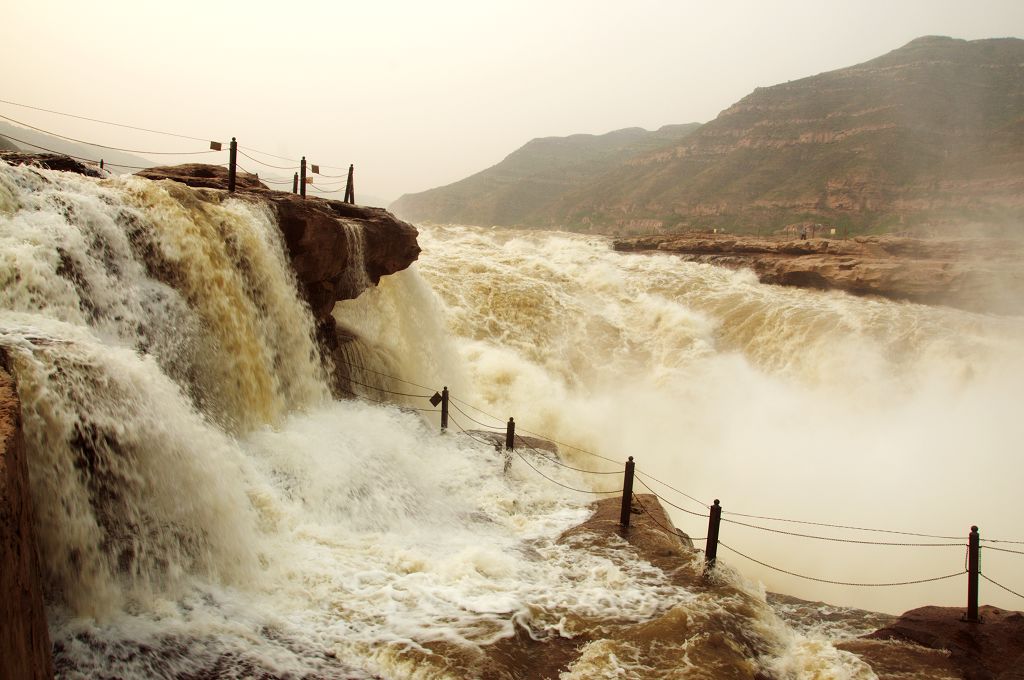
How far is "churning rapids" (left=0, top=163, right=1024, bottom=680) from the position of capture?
4703 millimetres

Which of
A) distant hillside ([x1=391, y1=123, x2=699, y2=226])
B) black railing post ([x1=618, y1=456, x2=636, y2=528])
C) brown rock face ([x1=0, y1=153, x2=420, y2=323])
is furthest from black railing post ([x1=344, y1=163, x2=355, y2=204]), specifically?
distant hillside ([x1=391, y1=123, x2=699, y2=226])

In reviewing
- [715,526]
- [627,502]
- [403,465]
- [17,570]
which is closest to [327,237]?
[403,465]

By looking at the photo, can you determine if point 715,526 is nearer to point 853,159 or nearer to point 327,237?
point 327,237

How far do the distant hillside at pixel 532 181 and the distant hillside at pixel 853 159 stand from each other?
2379 millimetres

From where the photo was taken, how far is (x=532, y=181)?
115 metres

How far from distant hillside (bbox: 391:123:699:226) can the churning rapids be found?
64.6 meters

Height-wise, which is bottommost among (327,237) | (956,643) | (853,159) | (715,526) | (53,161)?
(956,643)

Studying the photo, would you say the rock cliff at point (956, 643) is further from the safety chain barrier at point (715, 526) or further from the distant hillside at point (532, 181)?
the distant hillside at point (532, 181)

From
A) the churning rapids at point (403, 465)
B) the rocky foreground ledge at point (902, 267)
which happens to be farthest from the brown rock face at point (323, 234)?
the rocky foreground ledge at point (902, 267)

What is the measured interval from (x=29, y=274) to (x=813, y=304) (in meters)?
23.1

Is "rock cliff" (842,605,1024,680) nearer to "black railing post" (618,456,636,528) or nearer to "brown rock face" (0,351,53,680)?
"black railing post" (618,456,636,528)

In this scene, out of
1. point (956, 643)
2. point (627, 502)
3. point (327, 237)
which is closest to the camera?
point (956, 643)

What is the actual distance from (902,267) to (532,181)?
96302 millimetres

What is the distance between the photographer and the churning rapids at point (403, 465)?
4.70 metres
